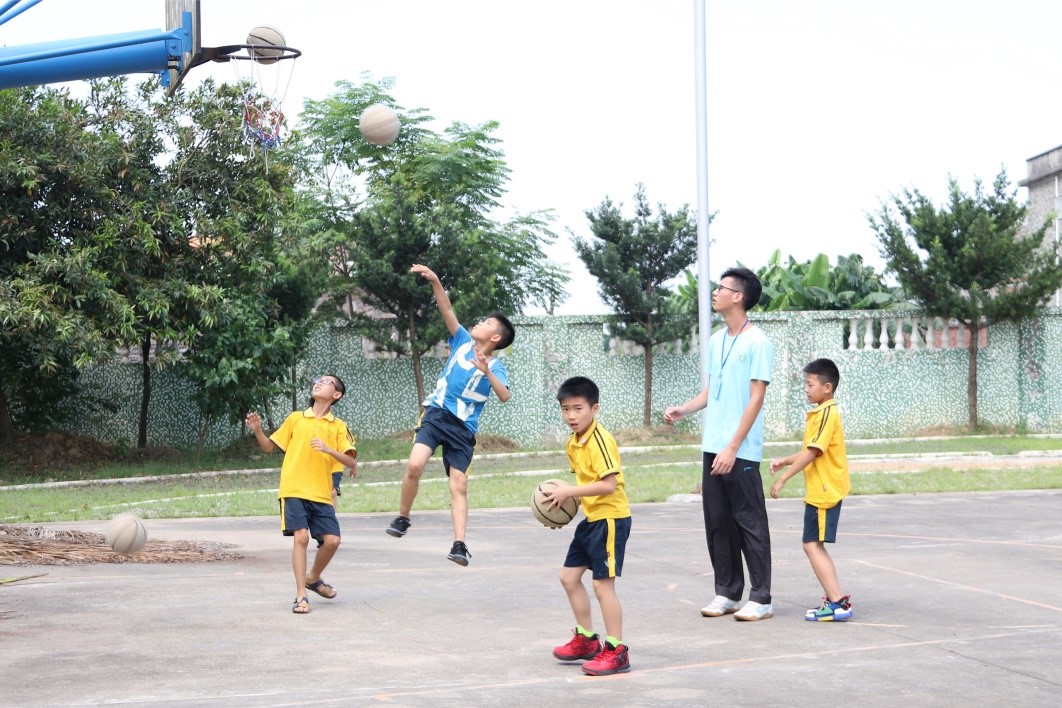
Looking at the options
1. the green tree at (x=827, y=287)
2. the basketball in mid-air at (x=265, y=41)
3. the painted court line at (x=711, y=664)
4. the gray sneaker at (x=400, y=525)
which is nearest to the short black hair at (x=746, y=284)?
the painted court line at (x=711, y=664)

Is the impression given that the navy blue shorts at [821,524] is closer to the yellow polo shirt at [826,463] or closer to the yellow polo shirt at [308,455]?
the yellow polo shirt at [826,463]

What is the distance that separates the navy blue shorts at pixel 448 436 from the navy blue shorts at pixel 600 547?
2.83m

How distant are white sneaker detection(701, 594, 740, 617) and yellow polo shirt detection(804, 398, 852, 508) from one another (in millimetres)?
798

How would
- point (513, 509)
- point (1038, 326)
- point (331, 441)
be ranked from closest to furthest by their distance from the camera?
point (331, 441) → point (513, 509) → point (1038, 326)

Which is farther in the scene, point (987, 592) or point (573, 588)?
point (987, 592)

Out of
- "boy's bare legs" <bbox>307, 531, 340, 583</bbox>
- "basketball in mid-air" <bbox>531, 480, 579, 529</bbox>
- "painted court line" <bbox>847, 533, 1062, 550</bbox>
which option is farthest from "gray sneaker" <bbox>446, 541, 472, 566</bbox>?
"painted court line" <bbox>847, 533, 1062, 550</bbox>

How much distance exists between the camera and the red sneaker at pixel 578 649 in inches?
256

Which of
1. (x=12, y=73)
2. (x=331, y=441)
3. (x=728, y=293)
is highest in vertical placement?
(x=12, y=73)

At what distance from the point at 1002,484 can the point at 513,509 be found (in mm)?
6488

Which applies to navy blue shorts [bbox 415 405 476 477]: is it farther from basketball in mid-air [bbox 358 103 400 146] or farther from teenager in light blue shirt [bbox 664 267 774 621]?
basketball in mid-air [bbox 358 103 400 146]

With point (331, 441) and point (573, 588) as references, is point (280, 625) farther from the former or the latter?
point (573, 588)

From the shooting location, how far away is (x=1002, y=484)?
1634 centimetres

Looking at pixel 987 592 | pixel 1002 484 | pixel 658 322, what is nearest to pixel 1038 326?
pixel 658 322

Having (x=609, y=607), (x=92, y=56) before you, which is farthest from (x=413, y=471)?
(x=92, y=56)
